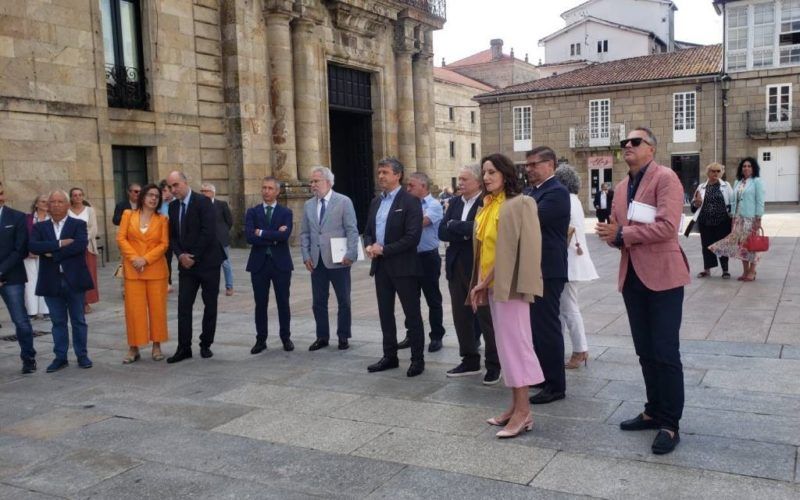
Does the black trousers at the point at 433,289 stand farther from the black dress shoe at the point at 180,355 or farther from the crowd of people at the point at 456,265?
the black dress shoe at the point at 180,355

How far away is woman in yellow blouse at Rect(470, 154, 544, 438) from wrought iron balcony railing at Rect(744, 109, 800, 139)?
3531cm

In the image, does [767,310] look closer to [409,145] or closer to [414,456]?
[414,456]

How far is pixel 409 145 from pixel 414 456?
20260 millimetres

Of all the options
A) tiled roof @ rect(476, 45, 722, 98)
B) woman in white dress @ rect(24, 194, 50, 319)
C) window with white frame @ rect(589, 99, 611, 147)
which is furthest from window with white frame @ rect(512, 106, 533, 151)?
woman in white dress @ rect(24, 194, 50, 319)

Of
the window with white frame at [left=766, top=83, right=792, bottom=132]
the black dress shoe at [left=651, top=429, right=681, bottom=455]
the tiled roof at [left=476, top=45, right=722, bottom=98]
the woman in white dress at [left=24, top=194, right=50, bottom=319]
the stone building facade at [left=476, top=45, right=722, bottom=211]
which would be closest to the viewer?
the black dress shoe at [left=651, top=429, right=681, bottom=455]

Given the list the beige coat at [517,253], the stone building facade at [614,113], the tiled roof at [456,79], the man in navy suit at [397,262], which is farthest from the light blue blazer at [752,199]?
the tiled roof at [456,79]

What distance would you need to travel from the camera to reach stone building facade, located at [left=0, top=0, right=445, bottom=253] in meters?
13.8

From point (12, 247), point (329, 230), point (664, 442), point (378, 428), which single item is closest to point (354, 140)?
point (329, 230)

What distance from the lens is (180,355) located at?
24.0 ft

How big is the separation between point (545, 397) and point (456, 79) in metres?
53.7

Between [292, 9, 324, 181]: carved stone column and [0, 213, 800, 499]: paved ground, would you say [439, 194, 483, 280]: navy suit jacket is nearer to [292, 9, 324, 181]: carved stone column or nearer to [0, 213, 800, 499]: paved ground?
[0, 213, 800, 499]: paved ground

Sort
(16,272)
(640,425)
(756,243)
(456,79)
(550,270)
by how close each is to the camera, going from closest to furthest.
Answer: (640,425) → (550,270) → (16,272) → (756,243) → (456,79)

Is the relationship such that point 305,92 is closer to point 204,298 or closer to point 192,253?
point 192,253

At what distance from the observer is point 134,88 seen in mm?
16031
